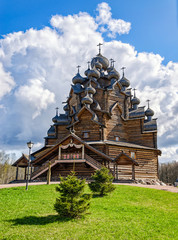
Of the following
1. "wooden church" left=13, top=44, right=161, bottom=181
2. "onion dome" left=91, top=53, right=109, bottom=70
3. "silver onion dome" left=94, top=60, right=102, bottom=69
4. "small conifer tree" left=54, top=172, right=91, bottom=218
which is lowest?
"small conifer tree" left=54, top=172, right=91, bottom=218

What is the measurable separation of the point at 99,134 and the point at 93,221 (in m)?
18.8

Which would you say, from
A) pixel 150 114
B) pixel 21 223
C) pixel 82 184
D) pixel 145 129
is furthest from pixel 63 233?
pixel 150 114

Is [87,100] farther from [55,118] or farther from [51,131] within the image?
[51,131]

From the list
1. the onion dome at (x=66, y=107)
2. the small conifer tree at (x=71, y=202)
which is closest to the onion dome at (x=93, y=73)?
the onion dome at (x=66, y=107)

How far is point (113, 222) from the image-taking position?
24.1ft

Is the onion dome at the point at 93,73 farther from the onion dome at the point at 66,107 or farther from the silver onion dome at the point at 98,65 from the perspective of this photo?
the onion dome at the point at 66,107

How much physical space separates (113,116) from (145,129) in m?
5.17

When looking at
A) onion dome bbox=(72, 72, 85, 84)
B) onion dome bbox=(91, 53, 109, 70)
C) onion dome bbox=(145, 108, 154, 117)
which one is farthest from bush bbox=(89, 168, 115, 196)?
onion dome bbox=(91, 53, 109, 70)

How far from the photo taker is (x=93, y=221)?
737cm

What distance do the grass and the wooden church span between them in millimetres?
11003

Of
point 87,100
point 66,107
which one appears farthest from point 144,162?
point 66,107

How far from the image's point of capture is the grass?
6.18 m

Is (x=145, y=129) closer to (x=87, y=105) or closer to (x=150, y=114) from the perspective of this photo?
(x=150, y=114)

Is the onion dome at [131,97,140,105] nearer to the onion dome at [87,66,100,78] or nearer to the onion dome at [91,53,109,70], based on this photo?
the onion dome at [87,66,100,78]
